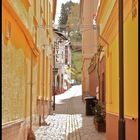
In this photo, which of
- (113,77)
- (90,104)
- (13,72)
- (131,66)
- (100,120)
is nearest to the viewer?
(131,66)

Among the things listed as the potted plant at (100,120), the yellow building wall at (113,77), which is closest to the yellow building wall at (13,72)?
the yellow building wall at (113,77)

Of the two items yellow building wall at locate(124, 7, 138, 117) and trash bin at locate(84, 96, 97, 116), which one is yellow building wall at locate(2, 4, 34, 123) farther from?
trash bin at locate(84, 96, 97, 116)

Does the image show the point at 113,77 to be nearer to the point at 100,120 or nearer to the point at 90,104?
the point at 100,120

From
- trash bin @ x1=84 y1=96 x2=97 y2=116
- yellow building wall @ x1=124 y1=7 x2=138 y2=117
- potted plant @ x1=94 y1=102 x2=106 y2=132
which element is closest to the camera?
yellow building wall @ x1=124 y1=7 x2=138 y2=117

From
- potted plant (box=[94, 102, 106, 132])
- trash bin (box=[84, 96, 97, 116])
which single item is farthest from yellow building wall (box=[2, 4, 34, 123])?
trash bin (box=[84, 96, 97, 116])

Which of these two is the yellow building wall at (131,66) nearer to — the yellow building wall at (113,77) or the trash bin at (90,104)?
the yellow building wall at (113,77)

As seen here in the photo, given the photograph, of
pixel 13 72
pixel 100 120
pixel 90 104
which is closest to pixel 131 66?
pixel 13 72

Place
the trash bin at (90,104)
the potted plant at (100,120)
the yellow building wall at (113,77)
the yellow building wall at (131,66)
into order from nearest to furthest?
1. the yellow building wall at (131,66)
2. the yellow building wall at (113,77)
3. the potted plant at (100,120)
4. the trash bin at (90,104)

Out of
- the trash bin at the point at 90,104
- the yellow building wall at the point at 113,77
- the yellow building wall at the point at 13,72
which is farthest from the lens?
the trash bin at the point at 90,104

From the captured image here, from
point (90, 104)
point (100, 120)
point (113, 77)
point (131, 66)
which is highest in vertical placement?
point (131, 66)

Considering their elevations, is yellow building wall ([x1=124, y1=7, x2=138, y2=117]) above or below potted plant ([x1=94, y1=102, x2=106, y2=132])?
above

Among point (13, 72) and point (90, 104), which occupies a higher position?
point (13, 72)

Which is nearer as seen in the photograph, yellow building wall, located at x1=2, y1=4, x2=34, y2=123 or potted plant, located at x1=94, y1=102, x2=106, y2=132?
yellow building wall, located at x1=2, y1=4, x2=34, y2=123

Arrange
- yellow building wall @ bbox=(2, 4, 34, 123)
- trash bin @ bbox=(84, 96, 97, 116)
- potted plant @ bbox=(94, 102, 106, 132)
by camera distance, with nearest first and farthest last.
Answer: yellow building wall @ bbox=(2, 4, 34, 123) → potted plant @ bbox=(94, 102, 106, 132) → trash bin @ bbox=(84, 96, 97, 116)
